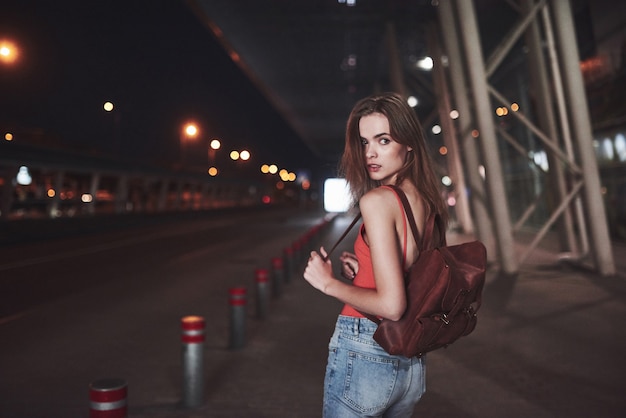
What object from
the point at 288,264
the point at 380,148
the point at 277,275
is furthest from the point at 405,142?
the point at 288,264

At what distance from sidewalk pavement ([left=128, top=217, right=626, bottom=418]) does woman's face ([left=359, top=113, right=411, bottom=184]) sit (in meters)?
3.17

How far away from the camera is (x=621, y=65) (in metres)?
18.8

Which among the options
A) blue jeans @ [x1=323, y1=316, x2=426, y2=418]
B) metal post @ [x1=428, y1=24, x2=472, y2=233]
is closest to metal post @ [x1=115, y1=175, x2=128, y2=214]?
metal post @ [x1=428, y1=24, x2=472, y2=233]

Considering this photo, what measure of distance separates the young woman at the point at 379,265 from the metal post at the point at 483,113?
10.6 meters

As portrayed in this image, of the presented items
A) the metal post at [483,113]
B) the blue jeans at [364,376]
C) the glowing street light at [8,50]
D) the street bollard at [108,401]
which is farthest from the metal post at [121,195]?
the blue jeans at [364,376]

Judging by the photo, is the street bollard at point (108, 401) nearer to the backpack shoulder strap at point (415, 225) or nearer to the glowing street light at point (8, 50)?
the backpack shoulder strap at point (415, 225)

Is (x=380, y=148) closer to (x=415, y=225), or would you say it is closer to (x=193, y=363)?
(x=415, y=225)

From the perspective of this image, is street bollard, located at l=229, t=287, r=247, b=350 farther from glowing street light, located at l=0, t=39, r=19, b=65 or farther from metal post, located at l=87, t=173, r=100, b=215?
metal post, located at l=87, t=173, r=100, b=215

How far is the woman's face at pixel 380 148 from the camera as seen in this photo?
2189 mm

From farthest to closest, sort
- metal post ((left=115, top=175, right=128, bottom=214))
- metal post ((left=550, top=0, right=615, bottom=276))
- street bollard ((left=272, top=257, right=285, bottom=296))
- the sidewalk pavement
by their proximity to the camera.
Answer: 1. metal post ((left=115, top=175, right=128, bottom=214))
2. metal post ((left=550, top=0, right=615, bottom=276))
3. street bollard ((left=272, top=257, right=285, bottom=296))
4. the sidewalk pavement

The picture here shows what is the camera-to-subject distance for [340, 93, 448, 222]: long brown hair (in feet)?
7.06

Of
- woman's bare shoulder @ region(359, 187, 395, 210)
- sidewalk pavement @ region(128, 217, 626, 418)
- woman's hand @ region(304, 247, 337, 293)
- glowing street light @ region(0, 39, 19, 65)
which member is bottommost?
sidewalk pavement @ region(128, 217, 626, 418)

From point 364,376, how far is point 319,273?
394 millimetres

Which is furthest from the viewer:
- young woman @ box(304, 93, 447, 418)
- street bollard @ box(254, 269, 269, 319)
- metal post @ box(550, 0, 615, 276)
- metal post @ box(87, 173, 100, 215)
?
metal post @ box(87, 173, 100, 215)
